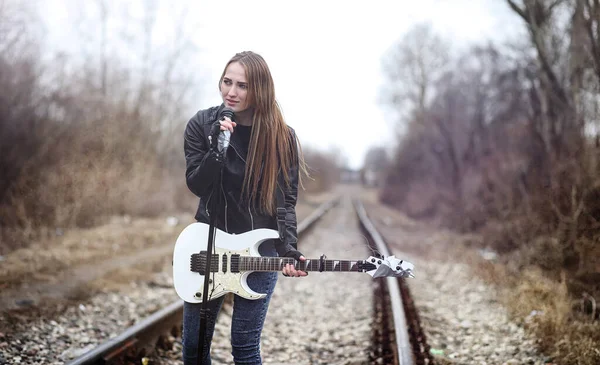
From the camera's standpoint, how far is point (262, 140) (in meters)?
2.39

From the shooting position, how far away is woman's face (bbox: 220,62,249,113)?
237 centimetres

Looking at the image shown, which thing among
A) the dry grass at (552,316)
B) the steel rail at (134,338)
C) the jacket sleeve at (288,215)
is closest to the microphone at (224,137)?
the jacket sleeve at (288,215)

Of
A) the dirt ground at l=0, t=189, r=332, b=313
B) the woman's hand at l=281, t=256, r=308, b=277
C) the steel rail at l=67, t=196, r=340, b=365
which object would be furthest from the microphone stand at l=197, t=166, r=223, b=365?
the dirt ground at l=0, t=189, r=332, b=313

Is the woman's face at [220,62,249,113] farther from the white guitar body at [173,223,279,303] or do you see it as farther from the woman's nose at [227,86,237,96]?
the white guitar body at [173,223,279,303]

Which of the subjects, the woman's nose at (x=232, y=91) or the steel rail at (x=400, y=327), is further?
the steel rail at (x=400, y=327)

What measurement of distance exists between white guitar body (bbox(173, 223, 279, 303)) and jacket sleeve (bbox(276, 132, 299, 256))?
0.05 meters

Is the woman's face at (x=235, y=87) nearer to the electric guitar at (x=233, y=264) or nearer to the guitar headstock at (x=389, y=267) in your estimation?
the electric guitar at (x=233, y=264)

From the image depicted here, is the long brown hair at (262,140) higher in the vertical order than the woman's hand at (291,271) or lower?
higher

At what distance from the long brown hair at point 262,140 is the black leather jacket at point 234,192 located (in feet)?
0.16

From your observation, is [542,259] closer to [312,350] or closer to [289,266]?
[312,350]

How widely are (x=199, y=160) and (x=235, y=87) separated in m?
0.38

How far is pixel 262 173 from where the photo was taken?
241 centimetres

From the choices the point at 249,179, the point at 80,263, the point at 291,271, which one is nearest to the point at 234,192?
the point at 249,179

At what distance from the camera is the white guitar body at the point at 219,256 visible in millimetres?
2383
